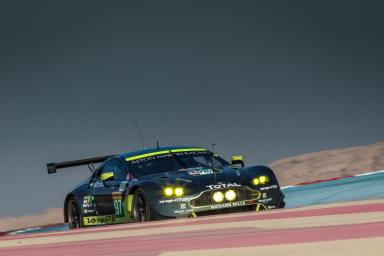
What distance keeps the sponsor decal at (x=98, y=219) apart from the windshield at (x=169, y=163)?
0.67m

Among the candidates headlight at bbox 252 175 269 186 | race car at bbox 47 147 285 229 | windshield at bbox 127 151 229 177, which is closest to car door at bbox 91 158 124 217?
race car at bbox 47 147 285 229

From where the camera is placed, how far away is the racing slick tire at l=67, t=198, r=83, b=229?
11.3 meters

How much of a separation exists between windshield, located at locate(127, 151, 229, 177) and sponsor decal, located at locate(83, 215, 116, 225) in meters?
0.67

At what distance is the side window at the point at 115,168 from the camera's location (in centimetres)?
1011

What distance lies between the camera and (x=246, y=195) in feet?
29.9

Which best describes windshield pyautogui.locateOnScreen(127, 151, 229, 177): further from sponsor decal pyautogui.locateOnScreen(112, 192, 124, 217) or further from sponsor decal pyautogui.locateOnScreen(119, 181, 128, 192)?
sponsor decal pyautogui.locateOnScreen(112, 192, 124, 217)

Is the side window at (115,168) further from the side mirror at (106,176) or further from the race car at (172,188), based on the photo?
the side mirror at (106,176)

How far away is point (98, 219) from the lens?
1043 centimetres

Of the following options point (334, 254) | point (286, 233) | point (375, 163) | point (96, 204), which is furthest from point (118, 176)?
point (375, 163)

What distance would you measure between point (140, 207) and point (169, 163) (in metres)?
1.02

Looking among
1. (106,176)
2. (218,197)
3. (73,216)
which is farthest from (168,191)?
(73,216)

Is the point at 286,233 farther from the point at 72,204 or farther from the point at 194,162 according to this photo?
the point at 72,204

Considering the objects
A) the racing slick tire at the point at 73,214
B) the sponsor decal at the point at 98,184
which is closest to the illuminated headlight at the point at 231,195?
the sponsor decal at the point at 98,184

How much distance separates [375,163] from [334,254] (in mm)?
27838
